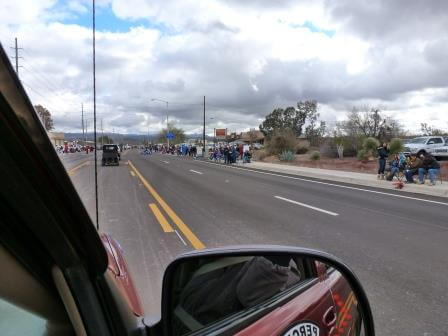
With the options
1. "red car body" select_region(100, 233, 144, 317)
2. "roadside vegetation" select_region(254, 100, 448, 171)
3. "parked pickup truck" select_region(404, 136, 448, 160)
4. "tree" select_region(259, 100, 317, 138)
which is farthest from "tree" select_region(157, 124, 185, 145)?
→ "red car body" select_region(100, 233, 144, 317)

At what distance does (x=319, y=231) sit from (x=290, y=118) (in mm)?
92547

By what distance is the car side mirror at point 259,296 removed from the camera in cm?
157

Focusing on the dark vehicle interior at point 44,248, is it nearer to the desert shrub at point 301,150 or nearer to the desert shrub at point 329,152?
the desert shrub at point 329,152

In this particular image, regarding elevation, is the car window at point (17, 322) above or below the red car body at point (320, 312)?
above

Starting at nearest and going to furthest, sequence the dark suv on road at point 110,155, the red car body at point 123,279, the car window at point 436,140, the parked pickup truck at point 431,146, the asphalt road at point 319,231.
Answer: the red car body at point 123,279
the asphalt road at point 319,231
the parked pickup truck at point 431,146
the car window at point 436,140
the dark suv on road at point 110,155

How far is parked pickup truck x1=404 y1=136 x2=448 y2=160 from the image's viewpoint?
2975 centimetres

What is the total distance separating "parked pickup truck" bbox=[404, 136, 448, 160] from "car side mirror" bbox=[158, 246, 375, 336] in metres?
29.6

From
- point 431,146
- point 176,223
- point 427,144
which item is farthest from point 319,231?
point 427,144

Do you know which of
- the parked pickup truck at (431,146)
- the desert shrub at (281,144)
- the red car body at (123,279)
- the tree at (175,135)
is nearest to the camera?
the red car body at (123,279)

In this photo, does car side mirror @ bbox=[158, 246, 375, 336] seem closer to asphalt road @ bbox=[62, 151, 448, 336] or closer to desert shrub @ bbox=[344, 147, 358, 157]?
asphalt road @ bbox=[62, 151, 448, 336]

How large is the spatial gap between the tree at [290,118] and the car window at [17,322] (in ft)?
305

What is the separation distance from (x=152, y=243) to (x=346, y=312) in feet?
18.9

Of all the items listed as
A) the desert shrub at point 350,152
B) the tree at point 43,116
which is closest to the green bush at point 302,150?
the desert shrub at point 350,152

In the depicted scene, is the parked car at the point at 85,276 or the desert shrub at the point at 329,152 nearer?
the parked car at the point at 85,276
